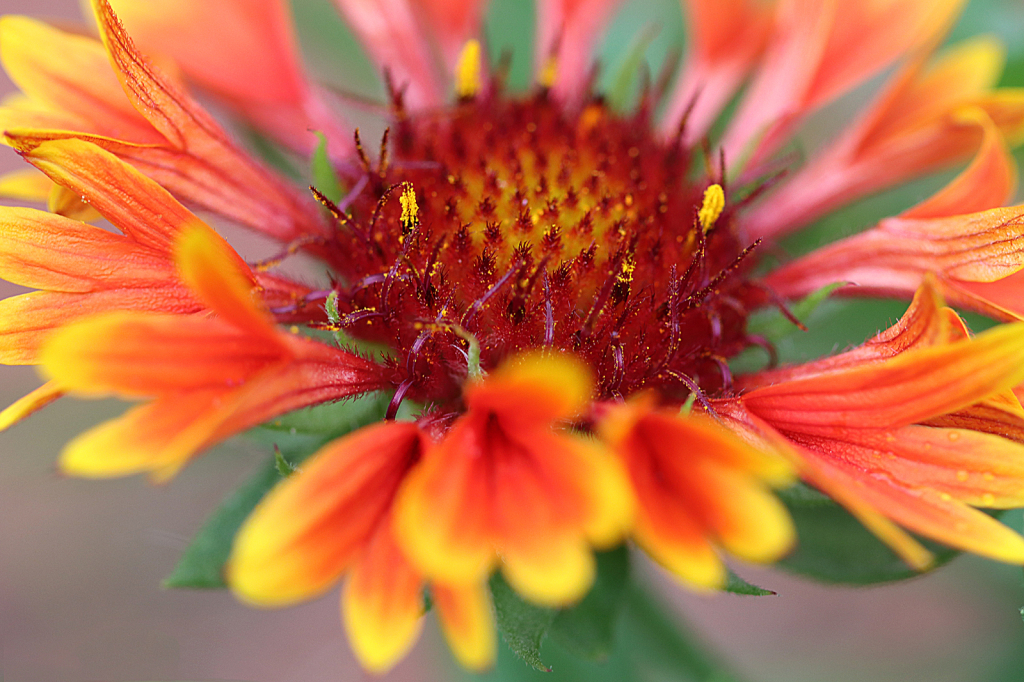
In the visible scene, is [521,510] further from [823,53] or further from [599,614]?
[823,53]

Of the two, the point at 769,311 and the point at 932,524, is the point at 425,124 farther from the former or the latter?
the point at 932,524

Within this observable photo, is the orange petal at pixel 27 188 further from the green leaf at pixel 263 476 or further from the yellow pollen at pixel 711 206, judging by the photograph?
the yellow pollen at pixel 711 206

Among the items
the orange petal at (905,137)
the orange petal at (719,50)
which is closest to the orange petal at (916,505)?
the orange petal at (905,137)

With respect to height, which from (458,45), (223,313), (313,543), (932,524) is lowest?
(932,524)

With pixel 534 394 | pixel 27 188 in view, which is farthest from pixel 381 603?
pixel 27 188

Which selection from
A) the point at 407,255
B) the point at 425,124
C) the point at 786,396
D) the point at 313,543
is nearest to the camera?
the point at 313,543

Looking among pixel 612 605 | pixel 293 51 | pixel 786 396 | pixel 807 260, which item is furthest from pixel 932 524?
pixel 293 51

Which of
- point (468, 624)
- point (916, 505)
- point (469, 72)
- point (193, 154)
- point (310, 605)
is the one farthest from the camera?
point (310, 605)

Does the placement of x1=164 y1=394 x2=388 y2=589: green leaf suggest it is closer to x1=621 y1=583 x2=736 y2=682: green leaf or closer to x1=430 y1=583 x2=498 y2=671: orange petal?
x1=430 y1=583 x2=498 y2=671: orange petal
